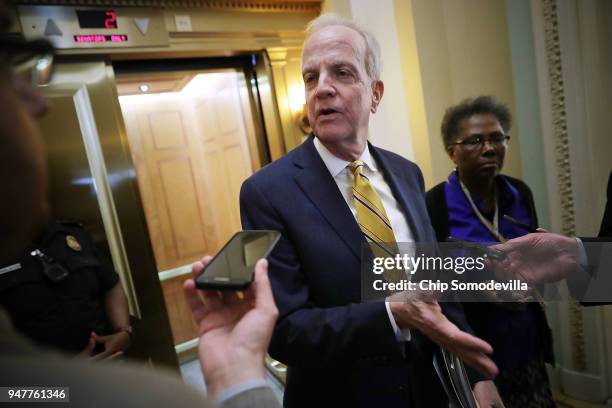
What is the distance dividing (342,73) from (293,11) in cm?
180

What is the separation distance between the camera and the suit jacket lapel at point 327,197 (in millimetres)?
867

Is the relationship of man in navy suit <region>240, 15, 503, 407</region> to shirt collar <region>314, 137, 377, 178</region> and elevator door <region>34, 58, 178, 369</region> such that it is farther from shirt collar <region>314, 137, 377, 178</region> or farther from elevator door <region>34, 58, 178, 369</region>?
elevator door <region>34, 58, 178, 369</region>

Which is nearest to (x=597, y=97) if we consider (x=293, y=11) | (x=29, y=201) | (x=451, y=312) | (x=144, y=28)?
(x=451, y=312)

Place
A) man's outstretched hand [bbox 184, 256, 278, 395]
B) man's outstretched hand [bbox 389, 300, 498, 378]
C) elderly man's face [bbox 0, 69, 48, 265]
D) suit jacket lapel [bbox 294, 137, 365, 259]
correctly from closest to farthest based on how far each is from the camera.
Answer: elderly man's face [bbox 0, 69, 48, 265] < man's outstretched hand [bbox 184, 256, 278, 395] < man's outstretched hand [bbox 389, 300, 498, 378] < suit jacket lapel [bbox 294, 137, 365, 259]

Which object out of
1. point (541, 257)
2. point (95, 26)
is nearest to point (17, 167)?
point (541, 257)

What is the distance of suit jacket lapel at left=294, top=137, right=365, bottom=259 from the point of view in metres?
0.87

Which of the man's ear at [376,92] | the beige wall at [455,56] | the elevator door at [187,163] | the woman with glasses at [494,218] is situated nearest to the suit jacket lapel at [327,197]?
the man's ear at [376,92]

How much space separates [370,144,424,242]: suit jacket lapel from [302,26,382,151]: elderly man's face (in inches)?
4.9

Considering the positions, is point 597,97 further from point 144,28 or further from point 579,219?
point 144,28

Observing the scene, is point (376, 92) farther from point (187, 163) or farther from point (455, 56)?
point (187, 163)

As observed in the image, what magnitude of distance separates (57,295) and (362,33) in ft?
5.08

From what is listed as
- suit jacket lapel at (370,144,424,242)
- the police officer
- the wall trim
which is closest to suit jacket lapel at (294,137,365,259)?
suit jacket lapel at (370,144,424,242)

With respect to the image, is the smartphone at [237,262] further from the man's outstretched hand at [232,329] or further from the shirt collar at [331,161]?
the shirt collar at [331,161]

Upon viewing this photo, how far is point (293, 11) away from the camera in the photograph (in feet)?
8.21
